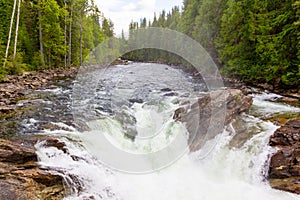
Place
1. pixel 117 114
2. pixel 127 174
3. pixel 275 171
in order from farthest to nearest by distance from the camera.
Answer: pixel 117 114 < pixel 127 174 < pixel 275 171

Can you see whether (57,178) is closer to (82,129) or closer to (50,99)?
(82,129)

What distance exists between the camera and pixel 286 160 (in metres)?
5.59

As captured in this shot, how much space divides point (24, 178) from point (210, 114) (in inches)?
228

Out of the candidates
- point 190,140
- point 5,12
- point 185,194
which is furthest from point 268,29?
point 5,12

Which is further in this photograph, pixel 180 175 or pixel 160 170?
pixel 160 170

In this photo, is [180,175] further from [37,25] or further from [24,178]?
[37,25]

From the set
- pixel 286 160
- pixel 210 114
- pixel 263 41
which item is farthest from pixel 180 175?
pixel 263 41

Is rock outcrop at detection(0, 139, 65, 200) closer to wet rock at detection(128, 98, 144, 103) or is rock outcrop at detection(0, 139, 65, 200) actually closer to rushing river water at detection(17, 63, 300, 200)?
rushing river water at detection(17, 63, 300, 200)

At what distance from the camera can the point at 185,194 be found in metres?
5.63

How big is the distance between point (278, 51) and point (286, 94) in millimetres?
2972

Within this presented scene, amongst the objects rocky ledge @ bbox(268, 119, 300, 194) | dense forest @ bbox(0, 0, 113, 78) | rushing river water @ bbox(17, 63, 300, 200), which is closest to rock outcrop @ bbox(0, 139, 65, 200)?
rushing river water @ bbox(17, 63, 300, 200)

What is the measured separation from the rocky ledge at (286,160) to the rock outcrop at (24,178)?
512 centimetres

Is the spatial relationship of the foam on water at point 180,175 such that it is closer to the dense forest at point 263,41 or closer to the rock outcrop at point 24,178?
the rock outcrop at point 24,178

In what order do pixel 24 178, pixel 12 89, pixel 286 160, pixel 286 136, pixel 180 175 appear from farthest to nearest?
1. pixel 12 89
2. pixel 180 175
3. pixel 286 136
4. pixel 286 160
5. pixel 24 178
